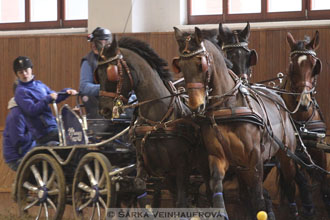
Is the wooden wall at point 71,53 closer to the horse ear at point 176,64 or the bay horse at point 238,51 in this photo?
the bay horse at point 238,51

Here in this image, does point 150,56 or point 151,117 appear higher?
point 150,56

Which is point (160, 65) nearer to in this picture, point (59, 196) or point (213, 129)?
point (213, 129)

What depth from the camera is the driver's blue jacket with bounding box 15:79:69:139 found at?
19.6ft

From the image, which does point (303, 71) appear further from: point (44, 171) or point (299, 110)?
point (44, 171)

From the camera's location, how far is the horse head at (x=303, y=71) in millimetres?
5691

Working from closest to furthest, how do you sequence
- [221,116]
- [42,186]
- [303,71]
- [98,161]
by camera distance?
[221,116] < [98,161] < [303,71] < [42,186]

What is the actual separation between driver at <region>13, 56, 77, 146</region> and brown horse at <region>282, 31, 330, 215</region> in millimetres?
1907

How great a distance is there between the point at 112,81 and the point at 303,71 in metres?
1.71

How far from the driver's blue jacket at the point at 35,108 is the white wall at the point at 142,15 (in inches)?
76.1

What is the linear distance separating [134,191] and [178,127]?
2.02 feet

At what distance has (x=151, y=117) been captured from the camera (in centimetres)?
504

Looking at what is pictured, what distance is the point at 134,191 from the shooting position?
520cm

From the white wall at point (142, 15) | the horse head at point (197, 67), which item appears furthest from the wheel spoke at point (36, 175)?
the white wall at point (142, 15)

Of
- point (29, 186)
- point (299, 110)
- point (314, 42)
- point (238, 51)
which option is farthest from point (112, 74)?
point (314, 42)
